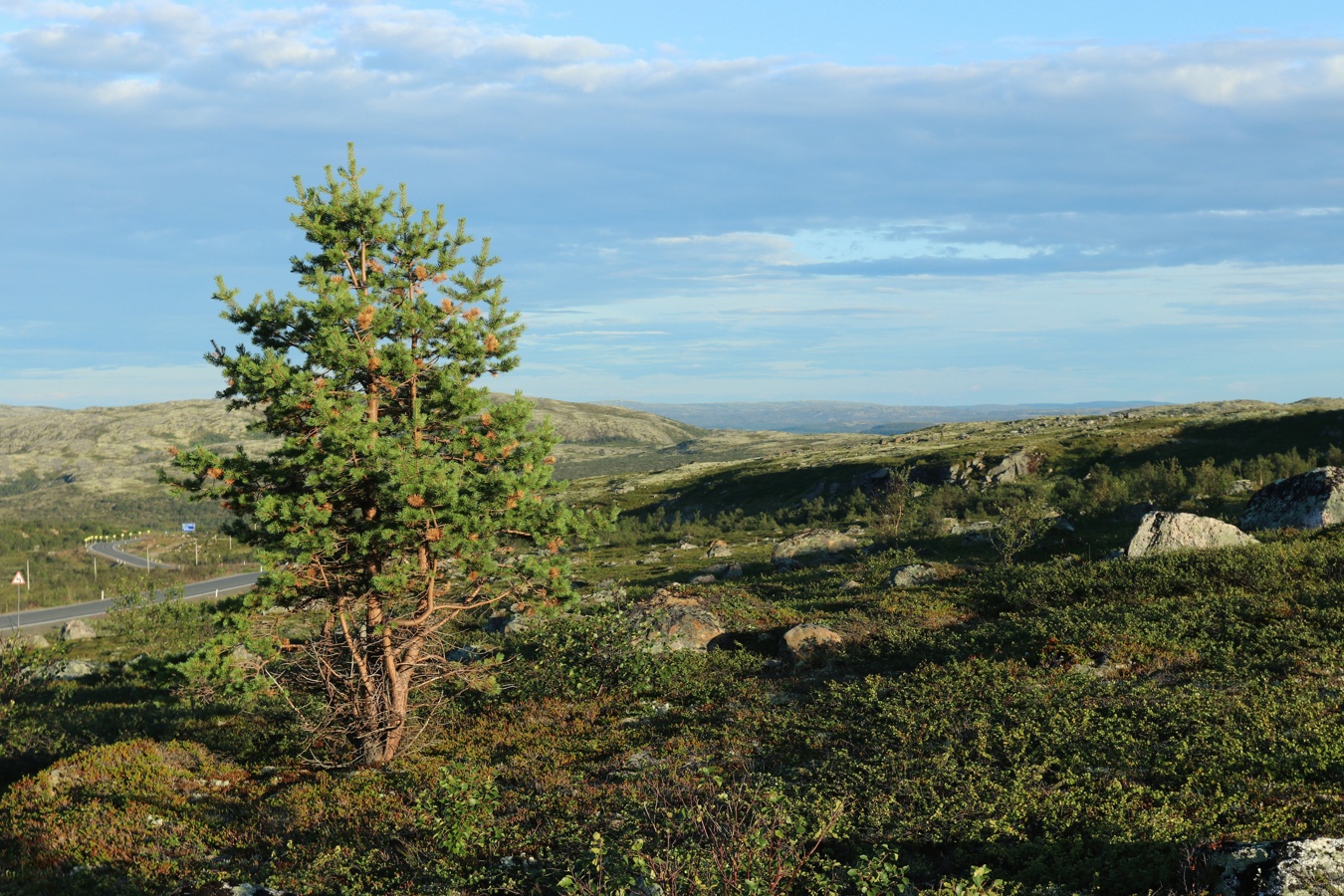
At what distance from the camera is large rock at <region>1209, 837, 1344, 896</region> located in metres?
6.92

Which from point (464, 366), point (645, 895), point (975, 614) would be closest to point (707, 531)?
point (975, 614)

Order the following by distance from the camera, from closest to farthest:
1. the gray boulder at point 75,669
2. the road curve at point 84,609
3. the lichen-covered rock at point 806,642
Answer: the lichen-covered rock at point 806,642 < the gray boulder at point 75,669 < the road curve at point 84,609

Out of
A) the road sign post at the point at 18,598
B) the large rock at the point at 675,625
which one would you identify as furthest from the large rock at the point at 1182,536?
the road sign post at the point at 18,598

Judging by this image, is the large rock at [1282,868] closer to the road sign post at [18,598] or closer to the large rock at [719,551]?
the large rock at [719,551]

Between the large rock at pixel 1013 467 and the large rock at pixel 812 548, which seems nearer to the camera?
the large rock at pixel 812 548

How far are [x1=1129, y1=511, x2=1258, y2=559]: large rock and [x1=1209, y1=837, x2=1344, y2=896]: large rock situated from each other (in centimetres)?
1871

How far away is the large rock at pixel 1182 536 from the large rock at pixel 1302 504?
2533mm

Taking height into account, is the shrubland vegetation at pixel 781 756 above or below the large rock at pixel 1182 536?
below

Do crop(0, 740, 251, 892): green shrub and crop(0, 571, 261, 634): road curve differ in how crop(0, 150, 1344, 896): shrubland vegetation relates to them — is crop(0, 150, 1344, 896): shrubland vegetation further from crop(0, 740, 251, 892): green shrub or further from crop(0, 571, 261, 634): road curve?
crop(0, 571, 261, 634): road curve

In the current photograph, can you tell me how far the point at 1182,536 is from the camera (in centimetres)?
2483

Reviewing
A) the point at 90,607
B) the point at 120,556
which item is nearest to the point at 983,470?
the point at 90,607

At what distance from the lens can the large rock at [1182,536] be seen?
80.5ft

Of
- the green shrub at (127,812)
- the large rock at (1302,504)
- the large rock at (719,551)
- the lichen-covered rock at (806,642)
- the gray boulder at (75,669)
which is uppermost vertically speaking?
the large rock at (1302,504)

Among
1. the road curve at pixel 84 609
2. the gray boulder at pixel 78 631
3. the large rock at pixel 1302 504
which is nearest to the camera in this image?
the large rock at pixel 1302 504
